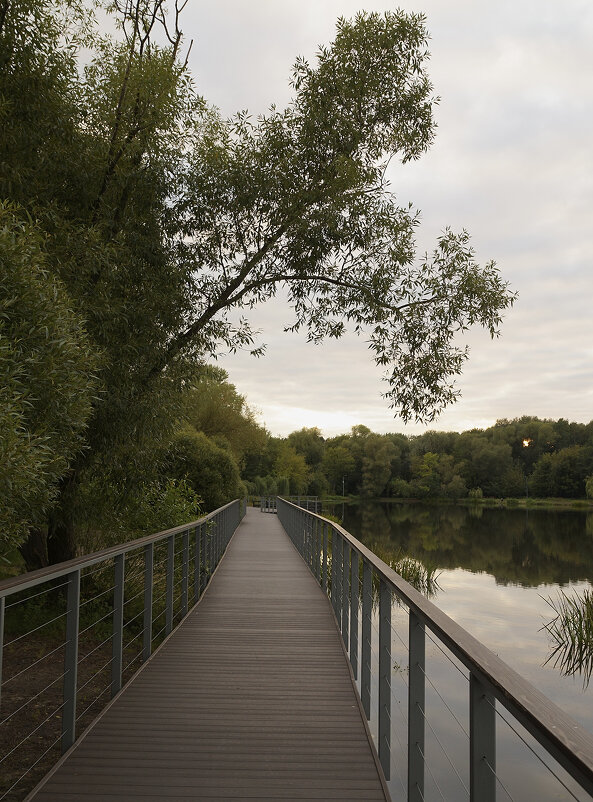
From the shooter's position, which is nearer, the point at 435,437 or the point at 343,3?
the point at 343,3

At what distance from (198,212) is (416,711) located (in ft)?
20.4

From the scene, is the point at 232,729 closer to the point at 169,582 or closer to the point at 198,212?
the point at 169,582

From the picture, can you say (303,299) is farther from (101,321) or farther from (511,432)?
(511,432)

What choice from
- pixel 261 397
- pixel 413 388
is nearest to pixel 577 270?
pixel 413 388

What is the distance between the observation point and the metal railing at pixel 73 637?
126 inches

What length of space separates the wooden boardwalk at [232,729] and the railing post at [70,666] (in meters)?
0.08

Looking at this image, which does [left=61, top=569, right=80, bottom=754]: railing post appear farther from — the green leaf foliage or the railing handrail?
the green leaf foliage

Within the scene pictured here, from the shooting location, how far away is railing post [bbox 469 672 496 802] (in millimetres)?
1617

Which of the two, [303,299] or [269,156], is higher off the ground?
[269,156]

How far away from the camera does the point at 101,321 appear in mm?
5934

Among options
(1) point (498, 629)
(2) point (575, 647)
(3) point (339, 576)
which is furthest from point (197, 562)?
(1) point (498, 629)

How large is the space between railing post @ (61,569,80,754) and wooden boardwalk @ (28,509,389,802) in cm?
8

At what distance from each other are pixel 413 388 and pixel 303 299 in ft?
5.89

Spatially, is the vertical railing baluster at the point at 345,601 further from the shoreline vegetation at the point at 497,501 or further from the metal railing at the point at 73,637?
the shoreline vegetation at the point at 497,501
